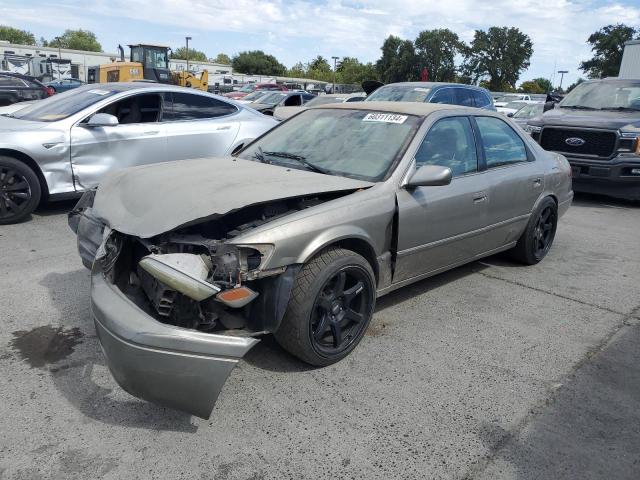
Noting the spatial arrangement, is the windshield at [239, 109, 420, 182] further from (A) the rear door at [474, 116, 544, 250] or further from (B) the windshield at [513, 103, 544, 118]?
(B) the windshield at [513, 103, 544, 118]

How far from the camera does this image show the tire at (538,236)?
4.98 metres

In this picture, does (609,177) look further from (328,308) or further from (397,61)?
(397,61)

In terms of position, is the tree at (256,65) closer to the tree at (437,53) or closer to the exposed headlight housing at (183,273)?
the tree at (437,53)

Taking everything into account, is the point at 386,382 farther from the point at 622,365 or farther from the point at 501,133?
the point at 501,133

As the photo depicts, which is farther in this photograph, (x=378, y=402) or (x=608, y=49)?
(x=608, y=49)

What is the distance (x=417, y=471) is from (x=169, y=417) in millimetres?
1238

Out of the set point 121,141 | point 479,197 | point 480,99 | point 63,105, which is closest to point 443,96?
point 480,99

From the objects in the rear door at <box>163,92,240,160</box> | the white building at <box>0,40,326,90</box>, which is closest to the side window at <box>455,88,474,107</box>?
the rear door at <box>163,92,240,160</box>

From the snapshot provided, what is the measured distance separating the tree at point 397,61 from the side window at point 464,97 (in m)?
73.0

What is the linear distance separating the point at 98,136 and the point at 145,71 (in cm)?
2368

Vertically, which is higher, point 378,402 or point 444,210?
point 444,210

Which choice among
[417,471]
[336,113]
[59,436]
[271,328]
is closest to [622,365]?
[417,471]

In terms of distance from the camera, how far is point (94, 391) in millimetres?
2832

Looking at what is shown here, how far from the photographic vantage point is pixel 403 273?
3.71 m
